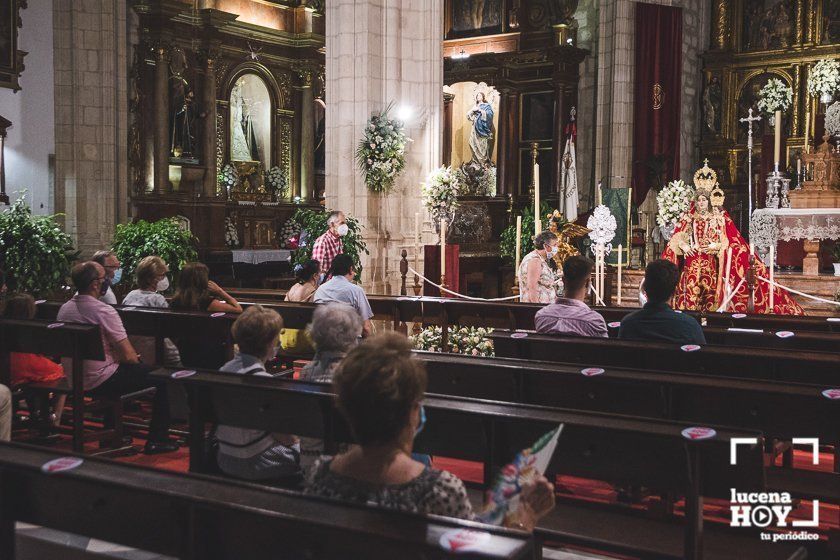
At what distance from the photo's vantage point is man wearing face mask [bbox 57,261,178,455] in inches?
232

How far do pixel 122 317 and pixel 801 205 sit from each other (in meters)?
11.0

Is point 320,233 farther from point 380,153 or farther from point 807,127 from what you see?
point 807,127

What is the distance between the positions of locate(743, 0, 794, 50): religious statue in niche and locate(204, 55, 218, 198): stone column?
1075 cm

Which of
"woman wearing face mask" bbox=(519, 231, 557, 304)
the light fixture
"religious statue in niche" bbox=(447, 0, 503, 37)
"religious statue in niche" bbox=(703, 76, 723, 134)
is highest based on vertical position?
A: "religious statue in niche" bbox=(447, 0, 503, 37)

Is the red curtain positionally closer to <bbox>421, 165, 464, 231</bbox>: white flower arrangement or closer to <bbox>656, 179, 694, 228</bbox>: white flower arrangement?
<bbox>656, 179, 694, 228</bbox>: white flower arrangement

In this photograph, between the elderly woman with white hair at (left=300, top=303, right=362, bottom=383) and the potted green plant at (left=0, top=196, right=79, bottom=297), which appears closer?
the elderly woman with white hair at (left=300, top=303, right=362, bottom=383)

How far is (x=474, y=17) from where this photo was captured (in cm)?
2014

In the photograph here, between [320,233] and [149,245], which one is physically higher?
[320,233]

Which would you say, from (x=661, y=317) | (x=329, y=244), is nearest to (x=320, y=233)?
(x=329, y=244)

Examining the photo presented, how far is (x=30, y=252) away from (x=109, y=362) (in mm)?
4037

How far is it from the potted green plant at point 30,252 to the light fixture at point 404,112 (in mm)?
4786

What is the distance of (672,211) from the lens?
12844mm

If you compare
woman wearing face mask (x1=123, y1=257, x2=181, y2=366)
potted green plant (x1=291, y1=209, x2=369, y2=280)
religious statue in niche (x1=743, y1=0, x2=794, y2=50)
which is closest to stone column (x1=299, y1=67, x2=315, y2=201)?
potted green plant (x1=291, y1=209, x2=369, y2=280)

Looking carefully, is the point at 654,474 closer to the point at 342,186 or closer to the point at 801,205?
the point at 342,186
